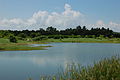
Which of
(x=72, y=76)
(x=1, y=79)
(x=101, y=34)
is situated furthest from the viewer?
(x=101, y=34)

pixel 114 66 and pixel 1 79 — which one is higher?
pixel 114 66

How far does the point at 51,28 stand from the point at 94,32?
106ft

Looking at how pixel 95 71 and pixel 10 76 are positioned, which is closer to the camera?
pixel 95 71

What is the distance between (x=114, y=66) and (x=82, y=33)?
332 feet

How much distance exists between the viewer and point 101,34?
107 metres

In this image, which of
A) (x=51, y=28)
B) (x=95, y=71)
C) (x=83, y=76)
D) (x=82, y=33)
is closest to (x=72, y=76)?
(x=83, y=76)

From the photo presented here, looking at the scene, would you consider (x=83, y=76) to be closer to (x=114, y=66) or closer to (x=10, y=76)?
(x=114, y=66)

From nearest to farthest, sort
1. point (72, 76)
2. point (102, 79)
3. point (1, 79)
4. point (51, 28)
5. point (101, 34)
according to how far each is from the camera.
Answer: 1. point (102, 79)
2. point (72, 76)
3. point (1, 79)
4. point (101, 34)
5. point (51, 28)

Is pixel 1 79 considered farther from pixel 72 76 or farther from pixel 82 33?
pixel 82 33

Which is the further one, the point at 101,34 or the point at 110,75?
the point at 101,34

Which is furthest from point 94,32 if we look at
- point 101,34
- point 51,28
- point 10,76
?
point 10,76

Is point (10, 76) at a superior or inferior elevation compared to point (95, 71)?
inferior

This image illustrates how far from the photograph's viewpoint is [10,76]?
45.7 ft

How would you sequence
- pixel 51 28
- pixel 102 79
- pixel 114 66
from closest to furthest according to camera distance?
pixel 102 79 → pixel 114 66 → pixel 51 28
